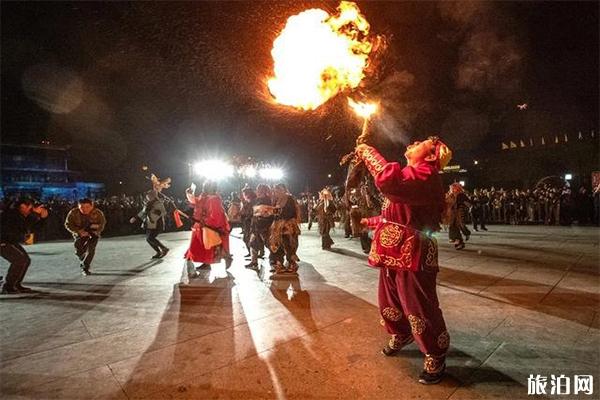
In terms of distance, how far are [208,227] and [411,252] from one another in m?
5.34

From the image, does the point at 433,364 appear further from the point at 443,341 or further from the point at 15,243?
the point at 15,243

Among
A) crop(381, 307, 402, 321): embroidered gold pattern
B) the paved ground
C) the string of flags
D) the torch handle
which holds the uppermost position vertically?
the string of flags

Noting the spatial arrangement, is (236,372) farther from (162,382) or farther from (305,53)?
(305,53)

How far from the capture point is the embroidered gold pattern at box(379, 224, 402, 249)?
343 cm

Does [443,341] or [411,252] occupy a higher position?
[411,252]

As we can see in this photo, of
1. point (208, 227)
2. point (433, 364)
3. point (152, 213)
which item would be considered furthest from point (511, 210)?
point (433, 364)

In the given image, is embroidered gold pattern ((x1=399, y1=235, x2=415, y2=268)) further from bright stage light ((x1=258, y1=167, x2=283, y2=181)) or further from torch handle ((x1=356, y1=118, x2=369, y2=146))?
bright stage light ((x1=258, y1=167, x2=283, y2=181))

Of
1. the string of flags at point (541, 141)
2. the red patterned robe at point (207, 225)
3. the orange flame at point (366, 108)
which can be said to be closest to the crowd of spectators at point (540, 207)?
the string of flags at point (541, 141)

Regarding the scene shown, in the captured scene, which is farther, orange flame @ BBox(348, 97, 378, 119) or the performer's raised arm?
orange flame @ BBox(348, 97, 378, 119)

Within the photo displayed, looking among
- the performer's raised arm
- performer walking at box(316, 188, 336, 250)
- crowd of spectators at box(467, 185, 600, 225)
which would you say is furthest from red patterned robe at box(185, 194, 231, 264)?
crowd of spectators at box(467, 185, 600, 225)

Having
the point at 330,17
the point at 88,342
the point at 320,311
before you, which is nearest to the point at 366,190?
the point at 330,17

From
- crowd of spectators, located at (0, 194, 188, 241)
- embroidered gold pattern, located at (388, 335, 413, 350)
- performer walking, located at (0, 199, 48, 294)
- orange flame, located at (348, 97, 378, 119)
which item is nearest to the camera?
embroidered gold pattern, located at (388, 335, 413, 350)

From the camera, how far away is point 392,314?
362 centimetres

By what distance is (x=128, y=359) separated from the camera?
3.68 m
